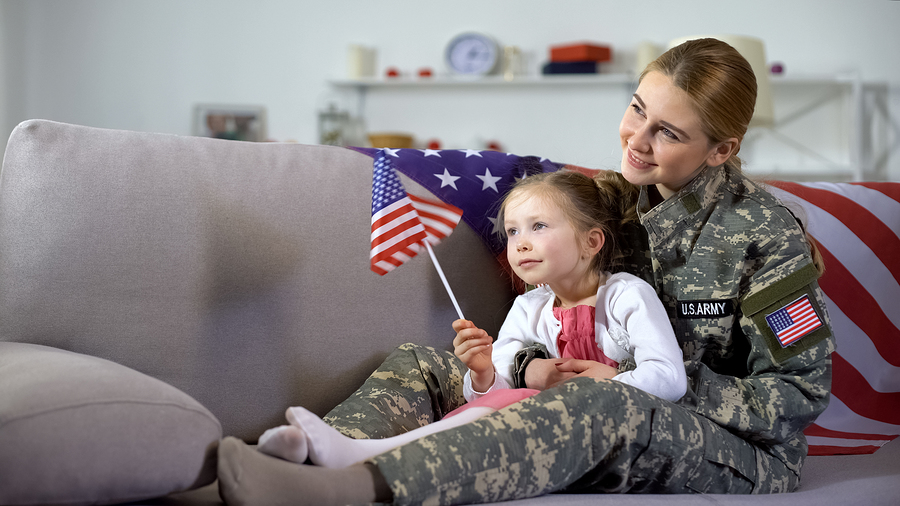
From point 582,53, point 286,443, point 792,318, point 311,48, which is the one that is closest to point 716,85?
point 792,318

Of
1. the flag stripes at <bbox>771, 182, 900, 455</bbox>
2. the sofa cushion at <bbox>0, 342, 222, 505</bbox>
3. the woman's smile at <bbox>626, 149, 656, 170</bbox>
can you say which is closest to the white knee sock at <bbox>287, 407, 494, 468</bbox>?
the sofa cushion at <bbox>0, 342, 222, 505</bbox>

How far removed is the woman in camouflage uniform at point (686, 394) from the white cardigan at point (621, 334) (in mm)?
45

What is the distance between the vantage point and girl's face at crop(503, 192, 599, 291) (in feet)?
3.76

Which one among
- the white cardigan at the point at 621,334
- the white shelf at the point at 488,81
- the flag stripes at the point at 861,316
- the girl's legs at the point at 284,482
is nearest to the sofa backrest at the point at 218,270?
the white cardigan at the point at 621,334

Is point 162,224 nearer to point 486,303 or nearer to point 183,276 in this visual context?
point 183,276

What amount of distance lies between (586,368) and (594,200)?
0.99ft

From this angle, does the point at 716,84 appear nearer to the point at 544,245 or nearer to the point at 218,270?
the point at 544,245

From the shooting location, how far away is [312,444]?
841 mm

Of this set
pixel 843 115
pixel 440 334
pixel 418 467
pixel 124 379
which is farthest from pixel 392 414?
pixel 843 115

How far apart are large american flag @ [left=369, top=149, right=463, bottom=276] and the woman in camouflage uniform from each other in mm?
222

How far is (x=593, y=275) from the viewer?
4.03 feet

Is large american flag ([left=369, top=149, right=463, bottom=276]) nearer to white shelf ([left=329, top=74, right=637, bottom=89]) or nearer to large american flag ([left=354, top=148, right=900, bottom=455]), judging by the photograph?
large american flag ([left=354, top=148, right=900, bottom=455])

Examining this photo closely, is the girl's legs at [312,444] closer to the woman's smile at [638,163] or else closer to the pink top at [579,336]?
the pink top at [579,336]

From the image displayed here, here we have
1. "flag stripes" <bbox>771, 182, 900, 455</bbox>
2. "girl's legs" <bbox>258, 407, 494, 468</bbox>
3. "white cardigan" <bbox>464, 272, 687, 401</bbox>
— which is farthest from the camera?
"flag stripes" <bbox>771, 182, 900, 455</bbox>
